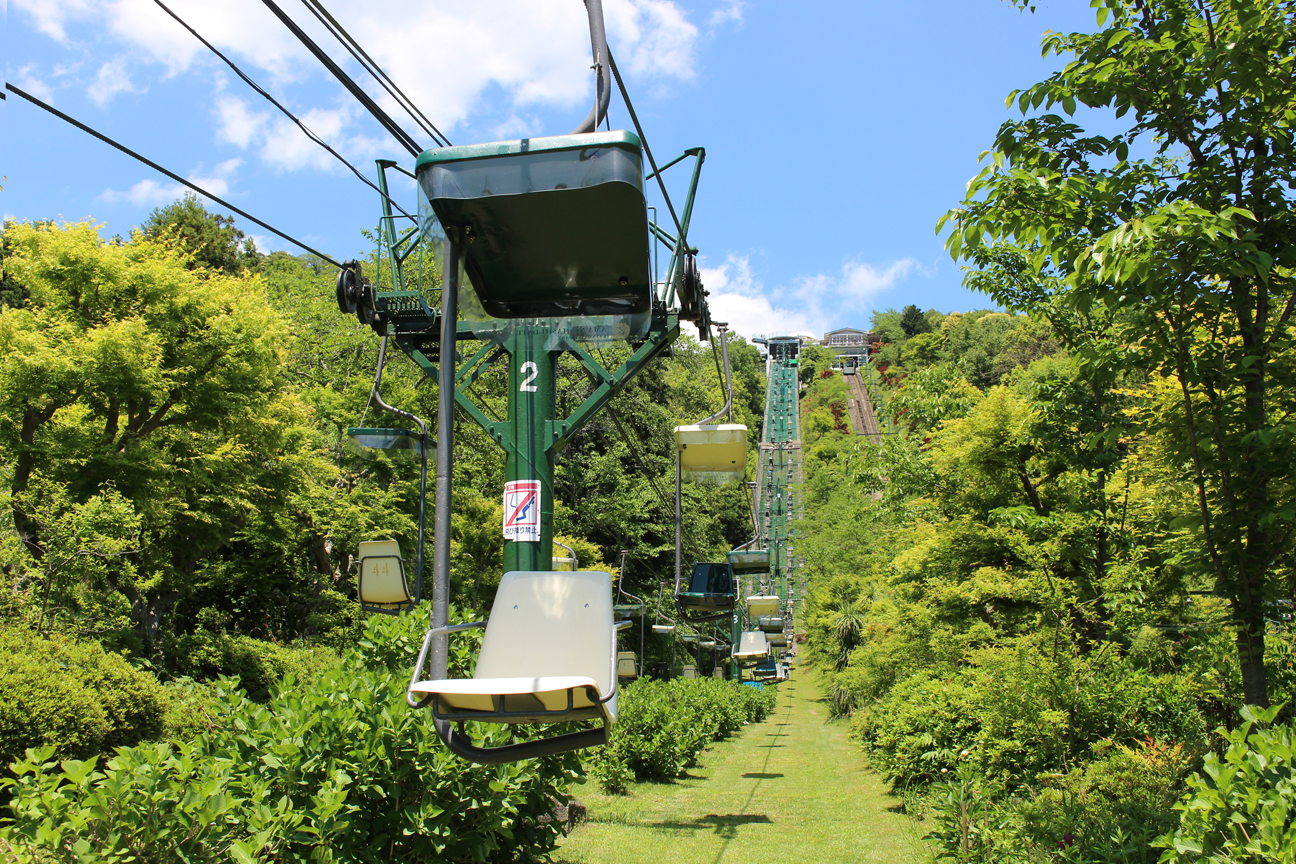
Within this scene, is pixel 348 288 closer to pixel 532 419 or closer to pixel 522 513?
pixel 532 419

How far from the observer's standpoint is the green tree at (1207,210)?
388cm

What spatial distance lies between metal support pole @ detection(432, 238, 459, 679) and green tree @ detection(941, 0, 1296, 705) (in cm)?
267

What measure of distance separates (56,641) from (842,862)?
9.04 m

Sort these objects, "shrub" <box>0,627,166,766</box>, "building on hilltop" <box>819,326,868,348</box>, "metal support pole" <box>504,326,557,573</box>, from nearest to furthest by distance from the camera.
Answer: "metal support pole" <box>504,326,557,573</box> < "shrub" <box>0,627,166,766</box> < "building on hilltop" <box>819,326,868,348</box>

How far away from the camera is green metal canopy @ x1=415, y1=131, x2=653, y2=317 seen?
4.45 m

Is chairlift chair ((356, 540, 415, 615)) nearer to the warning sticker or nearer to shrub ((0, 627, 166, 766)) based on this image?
the warning sticker

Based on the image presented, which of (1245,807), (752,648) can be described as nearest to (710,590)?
(752,648)

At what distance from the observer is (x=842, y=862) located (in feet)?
27.0

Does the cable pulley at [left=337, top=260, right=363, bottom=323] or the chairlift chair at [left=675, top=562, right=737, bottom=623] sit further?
the chairlift chair at [left=675, top=562, right=737, bottom=623]

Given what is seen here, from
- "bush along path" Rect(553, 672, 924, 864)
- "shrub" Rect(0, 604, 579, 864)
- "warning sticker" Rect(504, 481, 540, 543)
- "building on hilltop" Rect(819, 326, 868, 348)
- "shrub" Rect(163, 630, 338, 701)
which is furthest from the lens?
"building on hilltop" Rect(819, 326, 868, 348)

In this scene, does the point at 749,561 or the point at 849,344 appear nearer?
the point at 749,561

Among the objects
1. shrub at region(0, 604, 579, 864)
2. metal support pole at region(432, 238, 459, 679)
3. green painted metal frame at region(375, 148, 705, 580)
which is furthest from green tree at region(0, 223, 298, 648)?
metal support pole at region(432, 238, 459, 679)

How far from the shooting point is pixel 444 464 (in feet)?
14.7

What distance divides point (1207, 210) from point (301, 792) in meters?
5.16
